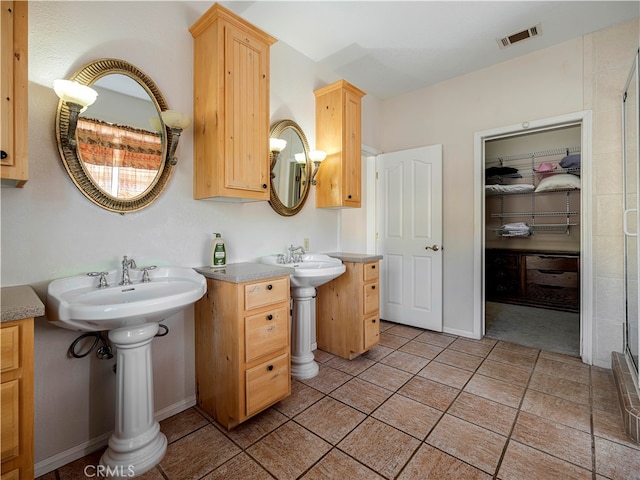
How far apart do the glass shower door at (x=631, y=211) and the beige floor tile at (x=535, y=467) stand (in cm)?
98

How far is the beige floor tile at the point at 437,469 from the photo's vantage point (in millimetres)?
1387

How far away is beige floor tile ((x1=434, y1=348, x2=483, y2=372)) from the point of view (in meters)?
2.50

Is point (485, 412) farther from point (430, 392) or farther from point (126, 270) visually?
point (126, 270)

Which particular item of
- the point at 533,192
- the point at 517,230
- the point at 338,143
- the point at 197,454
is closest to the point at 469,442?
the point at 197,454

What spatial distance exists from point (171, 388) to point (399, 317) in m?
2.49

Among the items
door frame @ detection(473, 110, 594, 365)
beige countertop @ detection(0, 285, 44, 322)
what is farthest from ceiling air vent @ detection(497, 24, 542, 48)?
beige countertop @ detection(0, 285, 44, 322)

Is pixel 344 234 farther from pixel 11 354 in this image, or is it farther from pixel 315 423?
pixel 11 354

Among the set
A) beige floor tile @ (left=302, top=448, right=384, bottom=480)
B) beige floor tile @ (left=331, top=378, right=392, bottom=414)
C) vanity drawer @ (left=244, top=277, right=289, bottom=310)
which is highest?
vanity drawer @ (left=244, top=277, right=289, bottom=310)

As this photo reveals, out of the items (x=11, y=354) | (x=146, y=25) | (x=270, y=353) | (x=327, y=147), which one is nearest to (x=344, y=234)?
(x=327, y=147)

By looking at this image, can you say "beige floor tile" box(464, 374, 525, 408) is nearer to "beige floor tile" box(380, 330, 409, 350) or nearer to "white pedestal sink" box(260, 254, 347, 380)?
"beige floor tile" box(380, 330, 409, 350)

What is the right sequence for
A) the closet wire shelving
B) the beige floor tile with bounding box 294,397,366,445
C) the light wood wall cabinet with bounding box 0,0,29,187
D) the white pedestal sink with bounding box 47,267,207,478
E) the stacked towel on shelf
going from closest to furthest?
the light wood wall cabinet with bounding box 0,0,29,187
the white pedestal sink with bounding box 47,267,207,478
the beige floor tile with bounding box 294,397,366,445
the closet wire shelving
the stacked towel on shelf

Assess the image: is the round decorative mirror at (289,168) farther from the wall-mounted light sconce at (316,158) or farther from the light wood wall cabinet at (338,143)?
the light wood wall cabinet at (338,143)

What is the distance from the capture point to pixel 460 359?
263 cm

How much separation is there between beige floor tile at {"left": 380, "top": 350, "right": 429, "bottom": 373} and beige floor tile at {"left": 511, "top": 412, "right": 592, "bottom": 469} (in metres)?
0.78
